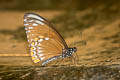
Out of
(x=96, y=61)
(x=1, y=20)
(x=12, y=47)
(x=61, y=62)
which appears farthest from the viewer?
(x=1, y=20)

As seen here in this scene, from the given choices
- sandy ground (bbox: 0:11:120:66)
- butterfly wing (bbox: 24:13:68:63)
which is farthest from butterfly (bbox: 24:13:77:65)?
sandy ground (bbox: 0:11:120:66)

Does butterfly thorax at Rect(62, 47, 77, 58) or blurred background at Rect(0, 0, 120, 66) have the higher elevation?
blurred background at Rect(0, 0, 120, 66)

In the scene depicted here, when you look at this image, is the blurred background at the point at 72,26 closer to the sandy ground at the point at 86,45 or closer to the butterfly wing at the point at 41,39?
the sandy ground at the point at 86,45

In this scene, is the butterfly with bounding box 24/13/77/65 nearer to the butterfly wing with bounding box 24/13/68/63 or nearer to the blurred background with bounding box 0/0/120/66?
the butterfly wing with bounding box 24/13/68/63

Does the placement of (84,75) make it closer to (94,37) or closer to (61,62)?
(61,62)

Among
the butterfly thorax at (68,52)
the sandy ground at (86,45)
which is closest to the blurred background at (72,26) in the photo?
the sandy ground at (86,45)

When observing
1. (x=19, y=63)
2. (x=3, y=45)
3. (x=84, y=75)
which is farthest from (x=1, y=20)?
(x=84, y=75)
